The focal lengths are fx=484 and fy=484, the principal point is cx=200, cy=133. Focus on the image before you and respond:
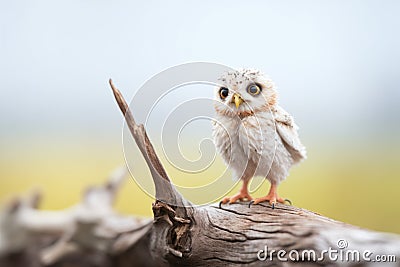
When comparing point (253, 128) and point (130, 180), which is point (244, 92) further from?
point (130, 180)

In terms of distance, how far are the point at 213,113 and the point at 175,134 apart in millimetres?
97

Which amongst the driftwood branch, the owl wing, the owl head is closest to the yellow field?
the driftwood branch

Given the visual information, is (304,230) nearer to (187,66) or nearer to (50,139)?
(187,66)

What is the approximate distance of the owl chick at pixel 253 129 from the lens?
104cm

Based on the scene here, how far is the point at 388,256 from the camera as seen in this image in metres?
0.81

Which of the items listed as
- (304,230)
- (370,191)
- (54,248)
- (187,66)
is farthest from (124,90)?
(370,191)

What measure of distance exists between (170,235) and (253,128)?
0.29m

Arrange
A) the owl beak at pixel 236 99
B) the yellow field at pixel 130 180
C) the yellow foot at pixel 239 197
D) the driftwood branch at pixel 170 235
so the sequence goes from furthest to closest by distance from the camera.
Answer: the yellow field at pixel 130 180 < the yellow foot at pixel 239 197 < the owl beak at pixel 236 99 < the driftwood branch at pixel 170 235

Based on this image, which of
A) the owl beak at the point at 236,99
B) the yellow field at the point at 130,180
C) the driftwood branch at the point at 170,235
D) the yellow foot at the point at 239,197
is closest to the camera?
the driftwood branch at the point at 170,235

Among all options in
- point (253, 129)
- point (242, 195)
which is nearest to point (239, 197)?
point (242, 195)

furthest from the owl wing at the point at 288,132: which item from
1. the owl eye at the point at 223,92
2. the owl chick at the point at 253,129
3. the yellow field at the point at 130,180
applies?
the yellow field at the point at 130,180

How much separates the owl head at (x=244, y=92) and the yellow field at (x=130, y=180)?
1.13 feet

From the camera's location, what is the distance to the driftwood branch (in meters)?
0.88

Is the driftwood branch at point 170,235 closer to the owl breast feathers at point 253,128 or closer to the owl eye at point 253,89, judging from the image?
the owl breast feathers at point 253,128
